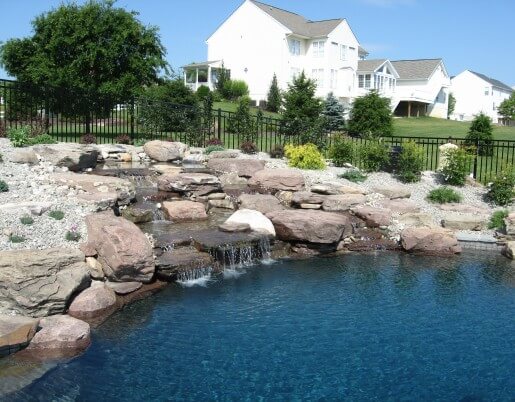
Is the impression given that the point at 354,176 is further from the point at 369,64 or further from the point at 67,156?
the point at 369,64

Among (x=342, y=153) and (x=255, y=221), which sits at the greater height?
(x=342, y=153)

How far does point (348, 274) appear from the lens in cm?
1052

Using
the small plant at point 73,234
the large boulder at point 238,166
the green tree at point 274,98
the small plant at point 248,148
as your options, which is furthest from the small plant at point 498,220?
the green tree at point 274,98

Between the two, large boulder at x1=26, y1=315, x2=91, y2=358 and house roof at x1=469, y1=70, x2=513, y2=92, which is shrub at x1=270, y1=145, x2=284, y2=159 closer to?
large boulder at x1=26, y1=315, x2=91, y2=358

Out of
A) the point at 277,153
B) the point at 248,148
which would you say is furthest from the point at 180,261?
the point at 277,153

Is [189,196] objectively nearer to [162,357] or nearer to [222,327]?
[222,327]

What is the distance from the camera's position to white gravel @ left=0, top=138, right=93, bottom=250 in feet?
29.6

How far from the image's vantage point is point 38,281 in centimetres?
768

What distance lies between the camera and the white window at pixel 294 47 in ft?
154

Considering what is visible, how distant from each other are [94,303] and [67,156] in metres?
6.60

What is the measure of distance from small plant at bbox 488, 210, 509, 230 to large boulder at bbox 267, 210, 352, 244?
4031mm

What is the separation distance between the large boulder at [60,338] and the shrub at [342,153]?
11523mm

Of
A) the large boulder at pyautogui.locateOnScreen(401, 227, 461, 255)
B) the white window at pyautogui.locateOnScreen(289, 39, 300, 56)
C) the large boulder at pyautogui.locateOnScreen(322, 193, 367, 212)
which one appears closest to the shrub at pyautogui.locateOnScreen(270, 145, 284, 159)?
the large boulder at pyautogui.locateOnScreen(322, 193, 367, 212)

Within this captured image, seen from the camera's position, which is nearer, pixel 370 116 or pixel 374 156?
pixel 374 156
